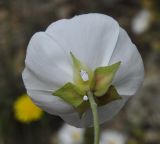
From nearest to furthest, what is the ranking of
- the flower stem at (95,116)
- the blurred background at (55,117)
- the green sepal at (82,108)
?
the flower stem at (95,116) → the green sepal at (82,108) → the blurred background at (55,117)

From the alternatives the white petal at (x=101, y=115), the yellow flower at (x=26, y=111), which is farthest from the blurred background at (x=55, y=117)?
the white petal at (x=101, y=115)

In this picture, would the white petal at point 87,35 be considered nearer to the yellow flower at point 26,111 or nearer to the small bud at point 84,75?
the small bud at point 84,75

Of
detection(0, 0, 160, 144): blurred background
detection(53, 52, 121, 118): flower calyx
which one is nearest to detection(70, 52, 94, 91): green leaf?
detection(53, 52, 121, 118): flower calyx

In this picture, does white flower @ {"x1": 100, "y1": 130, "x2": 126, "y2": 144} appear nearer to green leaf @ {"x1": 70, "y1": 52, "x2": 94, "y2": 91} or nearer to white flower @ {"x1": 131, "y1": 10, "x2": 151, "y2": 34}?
white flower @ {"x1": 131, "y1": 10, "x2": 151, "y2": 34}

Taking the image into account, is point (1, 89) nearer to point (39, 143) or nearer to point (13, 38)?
point (39, 143)

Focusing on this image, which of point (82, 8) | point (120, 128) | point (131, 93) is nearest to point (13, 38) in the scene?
point (82, 8)

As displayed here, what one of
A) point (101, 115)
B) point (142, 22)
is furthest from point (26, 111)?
point (101, 115)

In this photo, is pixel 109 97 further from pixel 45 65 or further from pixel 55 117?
Answer: pixel 55 117

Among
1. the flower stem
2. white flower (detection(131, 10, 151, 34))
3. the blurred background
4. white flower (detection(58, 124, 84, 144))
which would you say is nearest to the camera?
the flower stem

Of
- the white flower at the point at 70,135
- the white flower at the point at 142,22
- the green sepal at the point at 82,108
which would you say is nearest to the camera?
→ the green sepal at the point at 82,108
